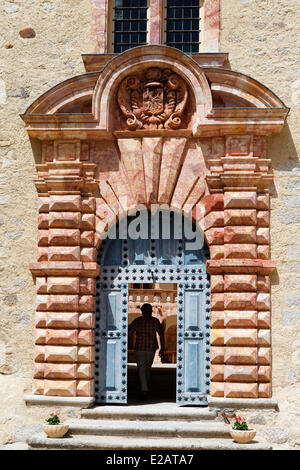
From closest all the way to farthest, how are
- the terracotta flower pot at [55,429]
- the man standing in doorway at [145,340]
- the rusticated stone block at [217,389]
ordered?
1. the terracotta flower pot at [55,429]
2. the rusticated stone block at [217,389]
3. the man standing in doorway at [145,340]

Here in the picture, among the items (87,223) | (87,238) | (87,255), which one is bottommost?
(87,255)

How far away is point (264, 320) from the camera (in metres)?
7.57

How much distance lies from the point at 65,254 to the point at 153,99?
229 cm

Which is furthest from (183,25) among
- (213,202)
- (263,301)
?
(263,301)

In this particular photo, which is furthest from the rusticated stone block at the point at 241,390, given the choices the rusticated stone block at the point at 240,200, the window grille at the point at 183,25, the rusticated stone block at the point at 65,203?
the window grille at the point at 183,25

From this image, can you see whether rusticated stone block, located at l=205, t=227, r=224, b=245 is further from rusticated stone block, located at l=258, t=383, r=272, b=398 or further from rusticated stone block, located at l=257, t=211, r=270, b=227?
rusticated stone block, located at l=258, t=383, r=272, b=398

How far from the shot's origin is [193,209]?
7949 mm

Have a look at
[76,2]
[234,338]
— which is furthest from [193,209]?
[76,2]

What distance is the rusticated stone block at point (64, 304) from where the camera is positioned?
7.79 metres

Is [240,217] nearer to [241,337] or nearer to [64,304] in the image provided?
[241,337]

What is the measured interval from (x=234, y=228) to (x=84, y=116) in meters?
2.36

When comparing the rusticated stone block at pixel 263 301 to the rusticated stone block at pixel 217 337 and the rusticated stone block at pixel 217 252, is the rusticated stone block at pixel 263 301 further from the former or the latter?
the rusticated stone block at pixel 217 252

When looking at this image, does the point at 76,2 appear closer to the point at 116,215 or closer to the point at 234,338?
the point at 116,215

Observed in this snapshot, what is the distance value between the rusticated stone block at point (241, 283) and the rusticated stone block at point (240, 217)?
0.65 metres
